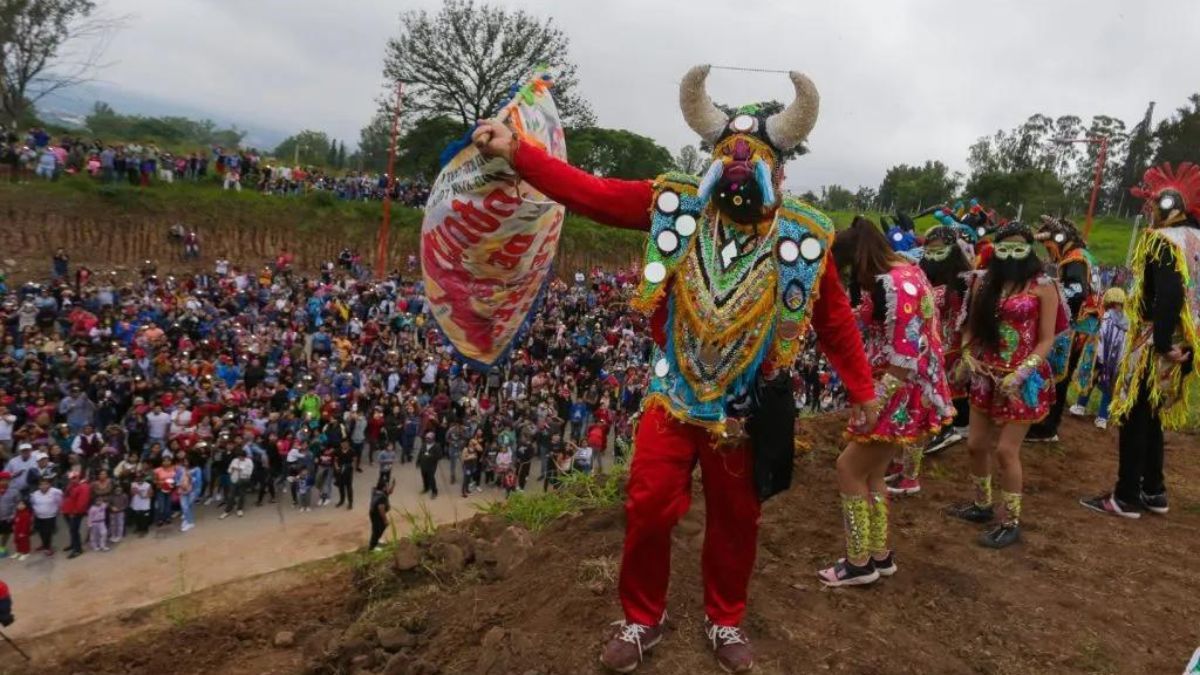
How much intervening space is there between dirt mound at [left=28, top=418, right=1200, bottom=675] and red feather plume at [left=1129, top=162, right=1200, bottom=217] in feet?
6.68

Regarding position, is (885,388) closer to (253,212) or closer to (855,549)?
(855,549)

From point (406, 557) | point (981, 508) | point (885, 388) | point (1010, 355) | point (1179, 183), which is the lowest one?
point (406, 557)

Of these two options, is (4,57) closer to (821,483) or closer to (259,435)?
(259,435)

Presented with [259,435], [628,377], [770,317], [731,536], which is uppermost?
[770,317]

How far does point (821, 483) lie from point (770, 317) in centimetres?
269

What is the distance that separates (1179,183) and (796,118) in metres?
3.42

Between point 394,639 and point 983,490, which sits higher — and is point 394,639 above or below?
below

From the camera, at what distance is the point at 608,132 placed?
3934 cm

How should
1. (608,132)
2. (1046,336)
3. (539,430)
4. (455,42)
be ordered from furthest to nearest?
(608,132), (455,42), (539,430), (1046,336)

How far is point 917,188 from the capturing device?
43.0 m

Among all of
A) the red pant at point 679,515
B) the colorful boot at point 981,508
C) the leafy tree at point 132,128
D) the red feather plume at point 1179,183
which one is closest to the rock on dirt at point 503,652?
the red pant at point 679,515

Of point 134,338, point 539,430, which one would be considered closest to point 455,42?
point 134,338

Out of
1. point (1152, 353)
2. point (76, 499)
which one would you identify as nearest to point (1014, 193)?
point (1152, 353)

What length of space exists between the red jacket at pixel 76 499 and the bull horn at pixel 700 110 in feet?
31.5
